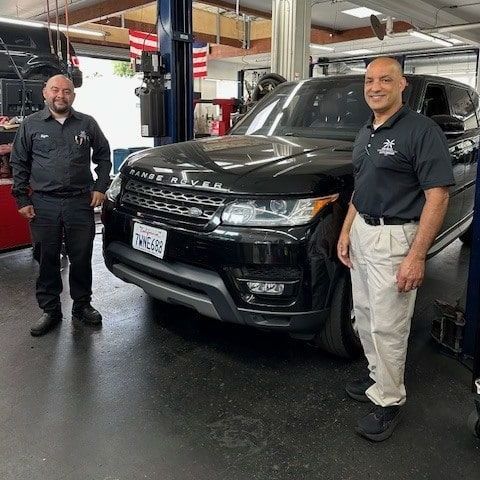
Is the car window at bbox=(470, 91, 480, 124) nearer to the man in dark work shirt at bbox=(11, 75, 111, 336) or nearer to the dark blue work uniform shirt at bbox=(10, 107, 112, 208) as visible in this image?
the man in dark work shirt at bbox=(11, 75, 111, 336)

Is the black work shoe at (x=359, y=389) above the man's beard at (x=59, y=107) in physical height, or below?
below

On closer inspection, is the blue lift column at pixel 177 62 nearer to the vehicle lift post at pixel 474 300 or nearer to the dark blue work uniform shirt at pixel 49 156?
the dark blue work uniform shirt at pixel 49 156

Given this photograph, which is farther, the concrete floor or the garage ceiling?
the garage ceiling

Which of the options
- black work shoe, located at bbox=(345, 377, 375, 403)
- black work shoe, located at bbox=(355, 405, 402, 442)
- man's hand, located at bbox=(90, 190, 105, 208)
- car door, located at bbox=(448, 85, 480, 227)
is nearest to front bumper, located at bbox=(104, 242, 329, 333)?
black work shoe, located at bbox=(345, 377, 375, 403)

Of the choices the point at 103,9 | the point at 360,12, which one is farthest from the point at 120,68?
the point at 360,12

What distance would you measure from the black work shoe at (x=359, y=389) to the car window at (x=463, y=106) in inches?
91.7

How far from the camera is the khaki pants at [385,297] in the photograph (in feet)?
6.81

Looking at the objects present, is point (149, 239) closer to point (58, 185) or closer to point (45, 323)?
point (58, 185)

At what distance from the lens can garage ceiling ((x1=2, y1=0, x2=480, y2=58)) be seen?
10.2m

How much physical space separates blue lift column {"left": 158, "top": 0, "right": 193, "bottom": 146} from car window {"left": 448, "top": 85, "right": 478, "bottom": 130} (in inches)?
105

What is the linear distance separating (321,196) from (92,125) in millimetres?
1663

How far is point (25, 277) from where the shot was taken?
429 centimetres

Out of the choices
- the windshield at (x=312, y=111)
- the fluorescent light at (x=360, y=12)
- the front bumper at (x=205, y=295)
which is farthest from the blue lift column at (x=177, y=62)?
the fluorescent light at (x=360, y=12)

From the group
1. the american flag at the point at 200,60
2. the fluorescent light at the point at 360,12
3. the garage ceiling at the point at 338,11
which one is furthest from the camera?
the fluorescent light at the point at 360,12
